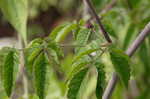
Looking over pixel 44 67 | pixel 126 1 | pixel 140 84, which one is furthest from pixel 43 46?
pixel 140 84

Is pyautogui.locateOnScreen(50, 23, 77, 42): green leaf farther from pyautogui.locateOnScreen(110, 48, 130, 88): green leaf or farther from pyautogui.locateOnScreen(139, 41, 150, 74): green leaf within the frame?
pyautogui.locateOnScreen(139, 41, 150, 74): green leaf

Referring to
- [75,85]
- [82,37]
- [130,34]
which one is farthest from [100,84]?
[130,34]

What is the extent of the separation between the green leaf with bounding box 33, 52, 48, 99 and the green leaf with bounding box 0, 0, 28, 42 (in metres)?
0.08

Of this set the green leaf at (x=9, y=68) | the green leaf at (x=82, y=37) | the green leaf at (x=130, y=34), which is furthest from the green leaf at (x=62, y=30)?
the green leaf at (x=130, y=34)

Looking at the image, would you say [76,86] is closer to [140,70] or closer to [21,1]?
[21,1]

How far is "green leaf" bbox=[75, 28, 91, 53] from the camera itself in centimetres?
81

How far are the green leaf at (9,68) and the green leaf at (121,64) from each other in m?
0.19

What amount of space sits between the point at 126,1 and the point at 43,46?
0.79m

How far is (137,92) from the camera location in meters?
2.37

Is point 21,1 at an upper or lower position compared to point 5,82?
upper

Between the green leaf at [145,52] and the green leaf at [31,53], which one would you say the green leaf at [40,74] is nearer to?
the green leaf at [31,53]

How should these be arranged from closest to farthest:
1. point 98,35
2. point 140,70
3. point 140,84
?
1. point 98,35
2. point 140,70
3. point 140,84

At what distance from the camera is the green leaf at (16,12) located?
2.49 feet

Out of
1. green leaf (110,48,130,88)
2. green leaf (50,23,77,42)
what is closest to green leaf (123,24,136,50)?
green leaf (50,23,77,42)
